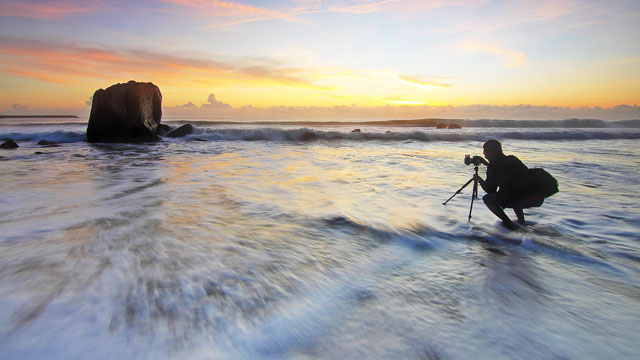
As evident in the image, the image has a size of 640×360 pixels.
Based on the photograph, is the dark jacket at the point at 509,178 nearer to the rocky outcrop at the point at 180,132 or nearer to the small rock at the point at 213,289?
the small rock at the point at 213,289

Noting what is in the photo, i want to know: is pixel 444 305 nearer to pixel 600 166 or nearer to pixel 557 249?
pixel 557 249

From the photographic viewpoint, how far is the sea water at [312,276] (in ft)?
7.12

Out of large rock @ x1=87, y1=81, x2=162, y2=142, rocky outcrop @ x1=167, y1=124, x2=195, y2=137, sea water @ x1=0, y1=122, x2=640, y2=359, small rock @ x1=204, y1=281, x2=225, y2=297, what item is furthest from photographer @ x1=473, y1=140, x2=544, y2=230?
rocky outcrop @ x1=167, y1=124, x2=195, y2=137

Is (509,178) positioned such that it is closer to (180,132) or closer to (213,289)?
(213,289)

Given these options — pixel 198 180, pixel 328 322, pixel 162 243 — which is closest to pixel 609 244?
pixel 328 322

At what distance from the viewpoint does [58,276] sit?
9.97 feet

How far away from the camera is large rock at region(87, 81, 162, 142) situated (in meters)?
16.9

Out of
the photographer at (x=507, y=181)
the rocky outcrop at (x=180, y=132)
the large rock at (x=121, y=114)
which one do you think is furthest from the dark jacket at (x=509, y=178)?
the rocky outcrop at (x=180, y=132)

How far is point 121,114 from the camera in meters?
17.4

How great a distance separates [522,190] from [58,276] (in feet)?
17.7

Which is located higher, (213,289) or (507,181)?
(507,181)

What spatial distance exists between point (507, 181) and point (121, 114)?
766 inches

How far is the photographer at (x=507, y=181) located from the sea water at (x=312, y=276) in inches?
18.5

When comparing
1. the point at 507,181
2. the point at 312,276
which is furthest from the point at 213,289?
the point at 507,181
